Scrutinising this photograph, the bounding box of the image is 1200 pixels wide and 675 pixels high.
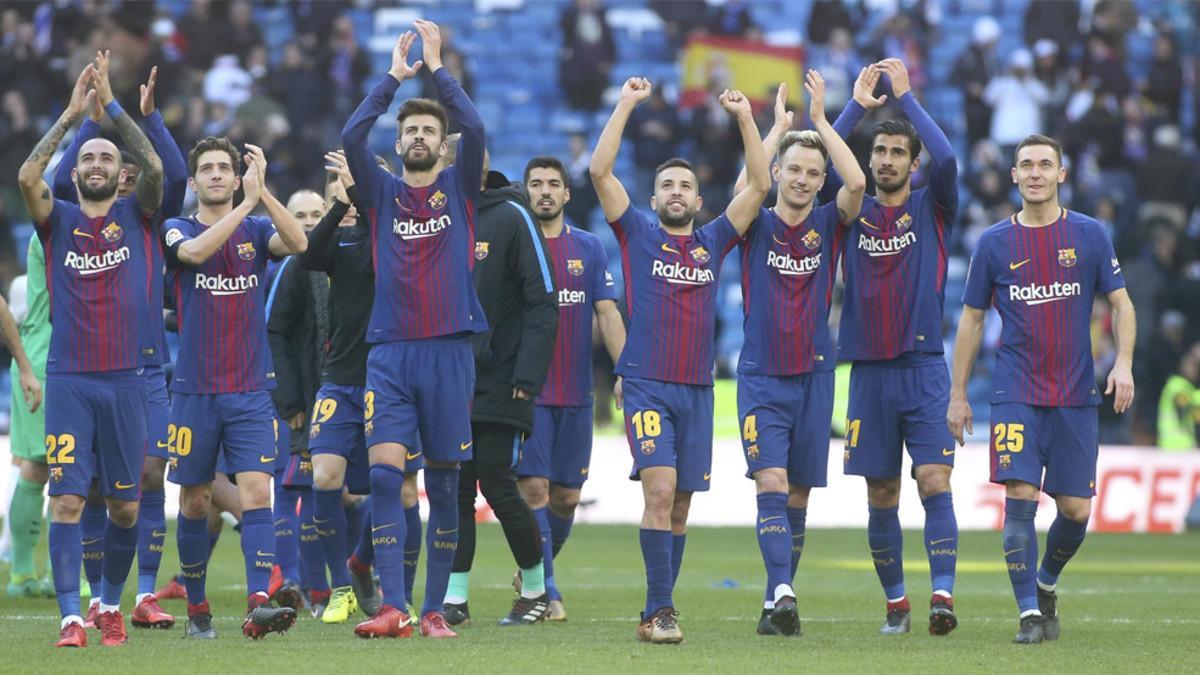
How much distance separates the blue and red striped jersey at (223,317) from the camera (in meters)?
10.3

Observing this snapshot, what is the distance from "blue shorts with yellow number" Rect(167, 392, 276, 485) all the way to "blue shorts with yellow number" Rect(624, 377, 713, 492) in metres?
1.97

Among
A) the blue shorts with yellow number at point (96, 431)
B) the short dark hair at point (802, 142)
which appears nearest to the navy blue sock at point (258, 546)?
the blue shorts with yellow number at point (96, 431)

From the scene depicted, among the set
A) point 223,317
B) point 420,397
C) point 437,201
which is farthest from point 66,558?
point 437,201

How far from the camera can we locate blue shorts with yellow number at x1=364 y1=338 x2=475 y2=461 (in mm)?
9953

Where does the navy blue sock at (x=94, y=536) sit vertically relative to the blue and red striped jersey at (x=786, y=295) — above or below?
below

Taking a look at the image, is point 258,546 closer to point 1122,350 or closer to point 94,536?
point 94,536

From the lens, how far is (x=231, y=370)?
33.9ft

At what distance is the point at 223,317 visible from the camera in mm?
10414

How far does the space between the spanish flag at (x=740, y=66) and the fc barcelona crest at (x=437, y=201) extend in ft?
60.2

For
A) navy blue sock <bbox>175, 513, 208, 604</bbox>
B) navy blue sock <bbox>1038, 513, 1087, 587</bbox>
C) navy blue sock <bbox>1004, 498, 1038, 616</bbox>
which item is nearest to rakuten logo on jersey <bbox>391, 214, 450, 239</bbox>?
navy blue sock <bbox>175, 513, 208, 604</bbox>

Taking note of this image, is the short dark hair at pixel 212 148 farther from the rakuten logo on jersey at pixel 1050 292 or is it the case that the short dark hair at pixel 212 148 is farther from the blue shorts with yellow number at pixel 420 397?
the rakuten logo on jersey at pixel 1050 292

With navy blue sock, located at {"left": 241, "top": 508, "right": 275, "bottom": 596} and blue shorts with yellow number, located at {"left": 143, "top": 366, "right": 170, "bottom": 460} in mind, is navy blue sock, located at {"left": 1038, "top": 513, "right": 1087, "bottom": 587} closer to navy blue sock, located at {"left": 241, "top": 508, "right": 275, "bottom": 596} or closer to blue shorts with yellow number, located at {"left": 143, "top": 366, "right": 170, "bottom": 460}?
navy blue sock, located at {"left": 241, "top": 508, "right": 275, "bottom": 596}

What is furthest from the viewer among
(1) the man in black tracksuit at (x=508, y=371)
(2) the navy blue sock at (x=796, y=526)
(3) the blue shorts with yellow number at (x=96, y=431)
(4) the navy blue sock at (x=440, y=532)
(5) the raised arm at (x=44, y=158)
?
(2) the navy blue sock at (x=796, y=526)

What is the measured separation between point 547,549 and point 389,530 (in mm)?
2265
